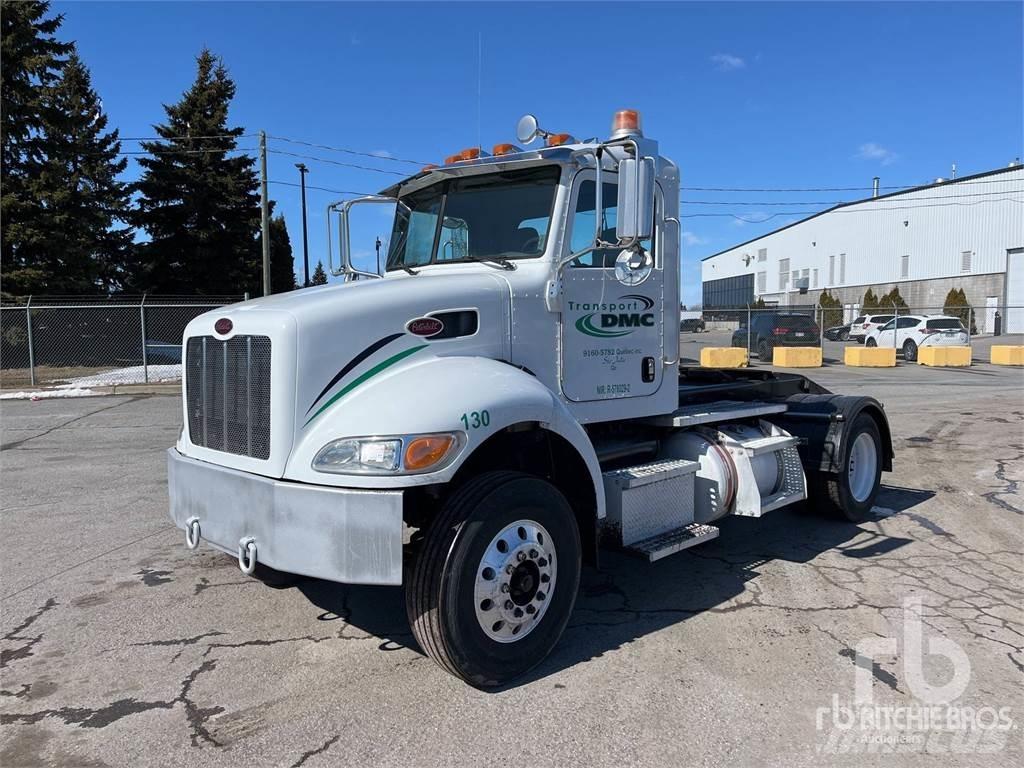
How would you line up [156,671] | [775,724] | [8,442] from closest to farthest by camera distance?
[775,724], [156,671], [8,442]

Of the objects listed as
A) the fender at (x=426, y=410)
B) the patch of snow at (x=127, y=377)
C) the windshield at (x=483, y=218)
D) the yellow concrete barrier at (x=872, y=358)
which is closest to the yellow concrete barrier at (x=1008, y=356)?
the yellow concrete barrier at (x=872, y=358)

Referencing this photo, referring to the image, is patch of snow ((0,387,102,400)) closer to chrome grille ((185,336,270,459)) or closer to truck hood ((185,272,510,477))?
chrome grille ((185,336,270,459))

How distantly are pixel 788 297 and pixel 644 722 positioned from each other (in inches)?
2780

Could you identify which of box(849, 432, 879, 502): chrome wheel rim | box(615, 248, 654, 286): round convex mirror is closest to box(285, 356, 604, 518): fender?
box(615, 248, 654, 286): round convex mirror

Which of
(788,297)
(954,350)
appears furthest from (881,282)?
(954,350)

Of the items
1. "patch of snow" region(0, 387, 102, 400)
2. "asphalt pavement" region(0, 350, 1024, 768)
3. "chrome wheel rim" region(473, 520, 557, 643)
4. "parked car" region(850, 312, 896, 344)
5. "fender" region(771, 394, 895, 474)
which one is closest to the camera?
"asphalt pavement" region(0, 350, 1024, 768)

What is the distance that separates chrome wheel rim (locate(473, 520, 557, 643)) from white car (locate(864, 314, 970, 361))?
27129 mm

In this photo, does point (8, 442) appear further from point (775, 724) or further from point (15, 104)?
point (15, 104)

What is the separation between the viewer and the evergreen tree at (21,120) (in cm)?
2317

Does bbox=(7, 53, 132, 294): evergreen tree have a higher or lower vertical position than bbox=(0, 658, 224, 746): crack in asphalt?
higher

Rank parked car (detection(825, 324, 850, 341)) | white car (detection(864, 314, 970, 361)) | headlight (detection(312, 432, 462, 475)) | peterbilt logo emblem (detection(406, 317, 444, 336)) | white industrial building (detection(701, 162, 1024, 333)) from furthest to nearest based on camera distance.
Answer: white industrial building (detection(701, 162, 1024, 333)) < parked car (detection(825, 324, 850, 341)) < white car (detection(864, 314, 970, 361)) < peterbilt logo emblem (detection(406, 317, 444, 336)) < headlight (detection(312, 432, 462, 475))

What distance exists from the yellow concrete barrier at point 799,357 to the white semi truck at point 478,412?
66.9 ft

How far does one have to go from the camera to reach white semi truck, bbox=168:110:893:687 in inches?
130

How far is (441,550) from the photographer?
3314mm
